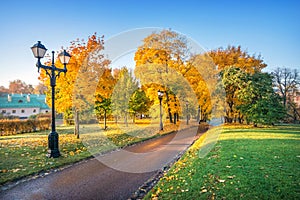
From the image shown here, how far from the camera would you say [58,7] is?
1032 centimetres

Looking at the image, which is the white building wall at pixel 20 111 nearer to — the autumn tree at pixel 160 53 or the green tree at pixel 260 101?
the autumn tree at pixel 160 53

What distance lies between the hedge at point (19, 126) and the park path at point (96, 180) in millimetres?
12595

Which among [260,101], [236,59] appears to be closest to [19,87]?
[236,59]

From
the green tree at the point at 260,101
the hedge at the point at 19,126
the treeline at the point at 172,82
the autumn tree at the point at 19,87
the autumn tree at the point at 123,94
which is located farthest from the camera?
the autumn tree at the point at 19,87

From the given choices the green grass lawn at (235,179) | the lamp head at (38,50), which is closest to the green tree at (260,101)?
the green grass lawn at (235,179)

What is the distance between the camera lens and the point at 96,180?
521cm

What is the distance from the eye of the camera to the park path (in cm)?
434

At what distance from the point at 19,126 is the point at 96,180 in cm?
1519

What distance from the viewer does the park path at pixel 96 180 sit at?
4.34 m

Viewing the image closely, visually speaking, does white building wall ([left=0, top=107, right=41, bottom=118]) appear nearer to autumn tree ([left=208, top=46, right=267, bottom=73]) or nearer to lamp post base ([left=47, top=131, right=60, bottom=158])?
autumn tree ([left=208, top=46, right=267, bottom=73])

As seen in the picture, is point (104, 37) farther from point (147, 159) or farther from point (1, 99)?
point (1, 99)

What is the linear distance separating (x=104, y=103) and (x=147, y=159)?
40.3ft

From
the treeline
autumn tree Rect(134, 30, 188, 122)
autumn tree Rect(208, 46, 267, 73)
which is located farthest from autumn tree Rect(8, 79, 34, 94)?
autumn tree Rect(208, 46, 267, 73)

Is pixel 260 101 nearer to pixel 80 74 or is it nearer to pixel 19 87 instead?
pixel 80 74
